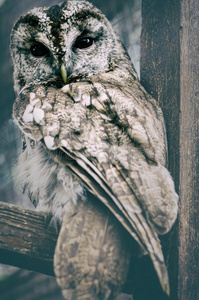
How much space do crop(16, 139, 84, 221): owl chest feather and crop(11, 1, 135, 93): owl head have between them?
328mm

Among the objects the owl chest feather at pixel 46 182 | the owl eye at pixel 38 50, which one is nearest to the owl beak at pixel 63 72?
the owl eye at pixel 38 50

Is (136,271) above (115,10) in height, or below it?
below

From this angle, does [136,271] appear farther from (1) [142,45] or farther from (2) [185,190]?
(1) [142,45]

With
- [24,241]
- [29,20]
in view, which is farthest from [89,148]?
[29,20]

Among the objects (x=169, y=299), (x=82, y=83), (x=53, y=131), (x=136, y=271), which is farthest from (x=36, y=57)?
(x=169, y=299)

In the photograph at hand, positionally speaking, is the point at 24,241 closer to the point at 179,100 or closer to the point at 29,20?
the point at 179,100

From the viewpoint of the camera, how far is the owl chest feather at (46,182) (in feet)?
3.66

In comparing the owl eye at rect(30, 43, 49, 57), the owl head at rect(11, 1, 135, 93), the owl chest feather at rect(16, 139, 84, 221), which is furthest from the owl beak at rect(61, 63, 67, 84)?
the owl chest feather at rect(16, 139, 84, 221)

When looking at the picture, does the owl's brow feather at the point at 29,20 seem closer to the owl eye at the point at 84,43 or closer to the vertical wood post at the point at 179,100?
the owl eye at the point at 84,43

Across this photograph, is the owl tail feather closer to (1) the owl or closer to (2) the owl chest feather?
(1) the owl

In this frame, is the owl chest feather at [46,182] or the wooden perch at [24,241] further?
the owl chest feather at [46,182]

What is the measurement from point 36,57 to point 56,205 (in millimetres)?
645

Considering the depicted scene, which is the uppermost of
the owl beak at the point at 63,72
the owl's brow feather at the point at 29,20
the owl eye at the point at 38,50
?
the owl's brow feather at the point at 29,20

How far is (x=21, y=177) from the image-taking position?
1.25 metres
